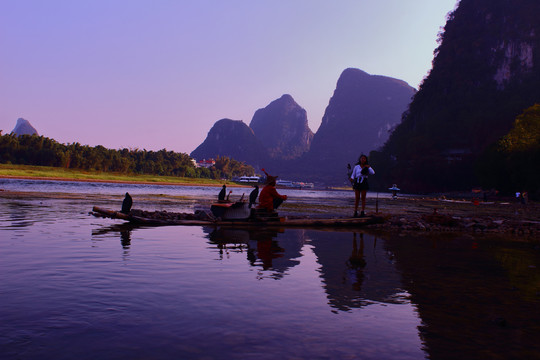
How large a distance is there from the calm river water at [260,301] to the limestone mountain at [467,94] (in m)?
106

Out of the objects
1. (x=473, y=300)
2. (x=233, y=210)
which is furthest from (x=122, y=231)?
(x=473, y=300)

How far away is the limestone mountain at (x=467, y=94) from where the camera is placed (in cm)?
11388

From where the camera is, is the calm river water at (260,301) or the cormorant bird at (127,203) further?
the cormorant bird at (127,203)

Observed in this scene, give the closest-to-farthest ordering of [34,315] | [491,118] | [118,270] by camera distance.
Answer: [34,315], [118,270], [491,118]

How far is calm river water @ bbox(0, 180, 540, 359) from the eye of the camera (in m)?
4.37

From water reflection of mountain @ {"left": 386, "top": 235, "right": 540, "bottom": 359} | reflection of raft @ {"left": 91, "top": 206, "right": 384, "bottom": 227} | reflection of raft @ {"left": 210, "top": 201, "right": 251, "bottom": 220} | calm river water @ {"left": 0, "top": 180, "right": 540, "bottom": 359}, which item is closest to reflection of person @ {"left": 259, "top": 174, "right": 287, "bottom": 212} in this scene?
reflection of raft @ {"left": 91, "top": 206, "right": 384, "bottom": 227}

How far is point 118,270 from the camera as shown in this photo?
810 centimetres

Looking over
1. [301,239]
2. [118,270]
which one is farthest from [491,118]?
[118,270]

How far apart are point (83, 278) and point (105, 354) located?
3.69m

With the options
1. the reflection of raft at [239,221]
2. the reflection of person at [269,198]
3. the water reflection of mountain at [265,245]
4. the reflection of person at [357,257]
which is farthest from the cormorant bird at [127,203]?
the reflection of person at [357,257]

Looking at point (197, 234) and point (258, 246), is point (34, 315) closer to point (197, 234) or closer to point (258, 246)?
point (258, 246)

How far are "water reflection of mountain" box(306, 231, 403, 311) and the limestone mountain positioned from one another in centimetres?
10325

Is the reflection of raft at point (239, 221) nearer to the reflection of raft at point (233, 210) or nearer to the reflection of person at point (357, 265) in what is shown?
the reflection of raft at point (233, 210)

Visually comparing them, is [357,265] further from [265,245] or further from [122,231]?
[122,231]
